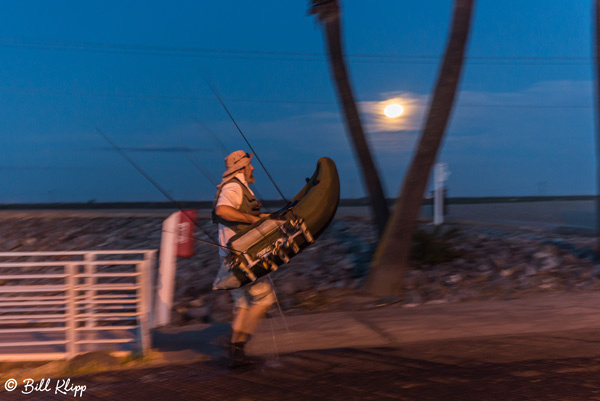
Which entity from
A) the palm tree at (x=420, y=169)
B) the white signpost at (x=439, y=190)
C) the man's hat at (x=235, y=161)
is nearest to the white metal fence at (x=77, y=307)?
the man's hat at (x=235, y=161)

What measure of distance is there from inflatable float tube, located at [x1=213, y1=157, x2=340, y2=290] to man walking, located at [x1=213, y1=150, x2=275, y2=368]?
152mm

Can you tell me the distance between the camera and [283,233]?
249 inches

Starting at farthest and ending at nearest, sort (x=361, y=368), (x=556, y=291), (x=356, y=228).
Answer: (x=356, y=228) < (x=556, y=291) < (x=361, y=368)

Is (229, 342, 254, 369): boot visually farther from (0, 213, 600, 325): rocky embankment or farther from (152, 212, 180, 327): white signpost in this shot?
(0, 213, 600, 325): rocky embankment

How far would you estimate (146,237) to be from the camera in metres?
19.2

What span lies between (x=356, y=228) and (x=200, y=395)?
448 inches

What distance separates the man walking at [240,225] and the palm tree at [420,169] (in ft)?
13.1

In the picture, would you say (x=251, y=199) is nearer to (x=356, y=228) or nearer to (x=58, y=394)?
(x=58, y=394)

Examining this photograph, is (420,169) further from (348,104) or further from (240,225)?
(240,225)

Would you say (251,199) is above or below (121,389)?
above

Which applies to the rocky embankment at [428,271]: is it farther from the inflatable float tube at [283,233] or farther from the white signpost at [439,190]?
the inflatable float tube at [283,233]

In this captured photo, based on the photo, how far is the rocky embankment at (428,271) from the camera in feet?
35.2

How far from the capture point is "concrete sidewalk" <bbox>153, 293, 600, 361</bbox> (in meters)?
7.52

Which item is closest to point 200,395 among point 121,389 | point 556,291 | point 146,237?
point 121,389
